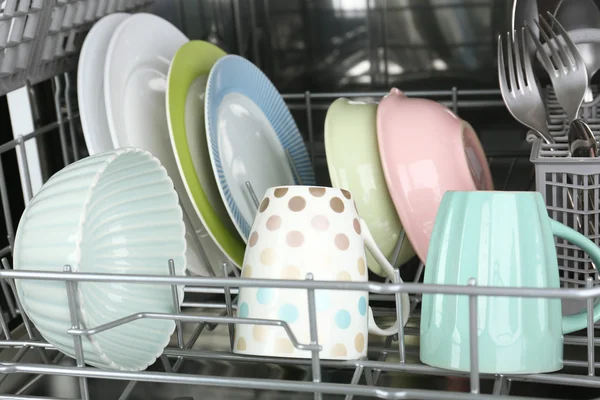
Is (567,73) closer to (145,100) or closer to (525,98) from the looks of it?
(525,98)

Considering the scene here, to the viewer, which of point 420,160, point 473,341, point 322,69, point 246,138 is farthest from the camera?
point 322,69

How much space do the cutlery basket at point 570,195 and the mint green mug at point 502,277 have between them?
0.09 metres

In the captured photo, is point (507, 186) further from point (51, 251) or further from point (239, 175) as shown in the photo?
point (51, 251)

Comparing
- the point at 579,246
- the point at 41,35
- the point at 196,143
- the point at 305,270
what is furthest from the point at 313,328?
the point at 41,35

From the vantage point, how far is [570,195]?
63 cm

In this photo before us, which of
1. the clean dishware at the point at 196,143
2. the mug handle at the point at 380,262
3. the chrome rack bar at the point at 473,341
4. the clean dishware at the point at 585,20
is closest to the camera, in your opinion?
the chrome rack bar at the point at 473,341

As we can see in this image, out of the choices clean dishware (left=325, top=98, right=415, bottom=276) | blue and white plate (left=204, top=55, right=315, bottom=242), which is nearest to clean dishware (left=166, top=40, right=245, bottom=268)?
blue and white plate (left=204, top=55, right=315, bottom=242)

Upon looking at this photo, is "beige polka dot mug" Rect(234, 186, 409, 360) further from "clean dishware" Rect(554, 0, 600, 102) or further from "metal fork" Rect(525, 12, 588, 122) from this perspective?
"clean dishware" Rect(554, 0, 600, 102)

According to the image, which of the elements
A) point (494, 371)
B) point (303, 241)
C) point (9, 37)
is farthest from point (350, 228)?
point (9, 37)

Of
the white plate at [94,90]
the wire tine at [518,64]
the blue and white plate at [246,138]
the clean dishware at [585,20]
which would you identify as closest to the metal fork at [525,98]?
the wire tine at [518,64]

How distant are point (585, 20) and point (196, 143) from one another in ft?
1.46

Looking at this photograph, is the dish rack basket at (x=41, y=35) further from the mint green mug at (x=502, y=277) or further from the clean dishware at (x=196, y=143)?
the mint green mug at (x=502, y=277)

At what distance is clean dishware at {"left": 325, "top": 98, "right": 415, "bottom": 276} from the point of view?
70 centimetres

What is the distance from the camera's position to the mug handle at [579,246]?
54 centimetres
